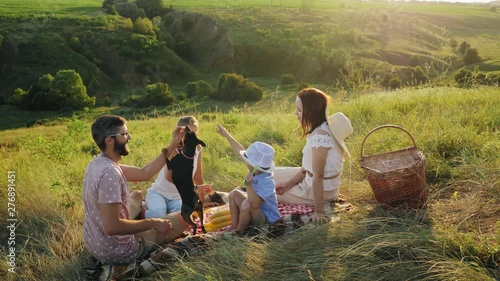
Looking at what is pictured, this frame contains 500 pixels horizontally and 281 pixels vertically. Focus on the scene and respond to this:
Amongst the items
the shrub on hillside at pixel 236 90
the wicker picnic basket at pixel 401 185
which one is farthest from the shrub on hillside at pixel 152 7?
the wicker picnic basket at pixel 401 185

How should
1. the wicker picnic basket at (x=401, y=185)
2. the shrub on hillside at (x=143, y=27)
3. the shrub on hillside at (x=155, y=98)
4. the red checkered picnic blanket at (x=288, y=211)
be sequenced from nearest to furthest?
the wicker picnic basket at (x=401, y=185) < the red checkered picnic blanket at (x=288, y=211) < the shrub on hillside at (x=155, y=98) < the shrub on hillside at (x=143, y=27)

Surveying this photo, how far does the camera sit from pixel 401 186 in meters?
3.98

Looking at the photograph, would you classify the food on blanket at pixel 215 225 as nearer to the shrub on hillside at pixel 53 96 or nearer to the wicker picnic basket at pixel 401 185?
the wicker picnic basket at pixel 401 185

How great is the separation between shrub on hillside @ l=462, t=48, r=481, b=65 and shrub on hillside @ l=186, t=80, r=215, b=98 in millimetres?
21796

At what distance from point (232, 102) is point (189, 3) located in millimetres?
33677

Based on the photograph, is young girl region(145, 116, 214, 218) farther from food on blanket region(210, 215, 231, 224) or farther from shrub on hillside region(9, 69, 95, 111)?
shrub on hillside region(9, 69, 95, 111)

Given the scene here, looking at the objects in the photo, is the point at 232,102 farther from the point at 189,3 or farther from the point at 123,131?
the point at 189,3

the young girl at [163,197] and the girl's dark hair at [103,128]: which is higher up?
the girl's dark hair at [103,128]

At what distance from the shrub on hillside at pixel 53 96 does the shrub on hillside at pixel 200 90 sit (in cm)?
809

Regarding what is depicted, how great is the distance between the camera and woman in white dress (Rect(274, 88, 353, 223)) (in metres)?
4.00

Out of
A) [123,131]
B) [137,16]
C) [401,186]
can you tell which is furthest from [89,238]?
[137,16]

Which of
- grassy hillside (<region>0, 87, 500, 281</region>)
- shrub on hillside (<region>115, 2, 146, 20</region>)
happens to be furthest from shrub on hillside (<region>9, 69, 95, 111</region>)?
grassy hillside (<region>0, 87, 500, 281</region>)

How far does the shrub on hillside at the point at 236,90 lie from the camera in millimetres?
32403

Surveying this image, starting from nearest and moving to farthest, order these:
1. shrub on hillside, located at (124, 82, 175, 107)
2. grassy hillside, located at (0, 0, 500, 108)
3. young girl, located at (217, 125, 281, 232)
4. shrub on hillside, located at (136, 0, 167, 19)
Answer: young girl, located at (217, 125, 281, 232) < shrub on hillside, located at (124, 82, 175, 107) < grassy hillside, located at (0, 0, 500, 108) < shrub on hillside, located at (136, 0, 167, 19)
